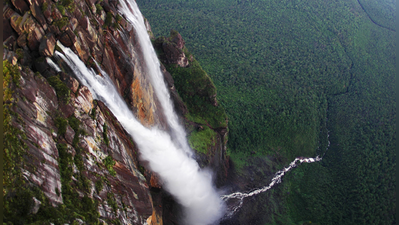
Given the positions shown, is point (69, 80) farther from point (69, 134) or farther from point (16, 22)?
point (16, 22)

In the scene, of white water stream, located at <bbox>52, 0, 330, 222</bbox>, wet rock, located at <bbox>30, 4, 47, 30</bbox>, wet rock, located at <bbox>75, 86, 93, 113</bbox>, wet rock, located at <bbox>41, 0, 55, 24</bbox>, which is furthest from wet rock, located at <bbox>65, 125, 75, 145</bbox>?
wet rock, located at <bbox>41, 0, 55, 24</bbox>

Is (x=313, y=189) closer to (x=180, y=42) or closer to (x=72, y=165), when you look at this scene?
(x=180, y=42)

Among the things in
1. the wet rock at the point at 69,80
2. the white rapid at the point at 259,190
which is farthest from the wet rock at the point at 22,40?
the white rapid at the point at 259,190

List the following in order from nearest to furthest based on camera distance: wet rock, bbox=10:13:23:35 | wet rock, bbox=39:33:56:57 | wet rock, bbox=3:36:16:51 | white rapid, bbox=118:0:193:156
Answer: wet rock, bbox=3:36:16:51 → wet rock, bbox=10:13:23:35 → wet rock, bbox=39:33:56:57 → white rapid, bbox=118:0:193:156

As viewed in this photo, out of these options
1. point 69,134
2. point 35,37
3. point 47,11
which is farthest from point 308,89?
point 35,37

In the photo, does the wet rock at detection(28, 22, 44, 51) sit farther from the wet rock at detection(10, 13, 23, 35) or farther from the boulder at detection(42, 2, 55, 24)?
the boulder at detection(42, 2, 55, 24)

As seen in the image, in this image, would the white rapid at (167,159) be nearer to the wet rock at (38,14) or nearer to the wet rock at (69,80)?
the wet rock at (38,14)
